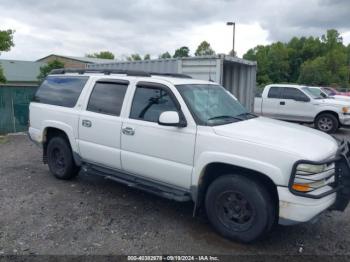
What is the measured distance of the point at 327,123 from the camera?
11453 millimetres

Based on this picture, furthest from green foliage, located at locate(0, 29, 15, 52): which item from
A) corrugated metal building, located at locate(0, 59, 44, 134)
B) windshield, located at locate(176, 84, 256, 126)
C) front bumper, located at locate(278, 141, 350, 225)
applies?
front bumper, located at locate(278, 141, 350, 225)

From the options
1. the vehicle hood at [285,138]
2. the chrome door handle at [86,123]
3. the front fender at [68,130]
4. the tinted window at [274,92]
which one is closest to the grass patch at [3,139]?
the front fender at [68,130]

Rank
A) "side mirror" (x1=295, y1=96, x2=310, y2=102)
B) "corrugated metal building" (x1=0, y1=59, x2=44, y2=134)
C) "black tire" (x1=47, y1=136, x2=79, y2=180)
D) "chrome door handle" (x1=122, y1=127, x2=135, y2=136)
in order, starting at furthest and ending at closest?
"side mirror" (x1=295, y1=96, x2=310, y2=102) → "corrugated metal building" (x1=0, y1=59, x2=44, y2=134) → "black tire" (x1=47, y1=136, x2=79, y2=180) → "chrome door handle" (x1=122, y1=127, x2=135, y2=136)

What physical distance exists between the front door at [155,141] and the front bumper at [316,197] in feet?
3.81

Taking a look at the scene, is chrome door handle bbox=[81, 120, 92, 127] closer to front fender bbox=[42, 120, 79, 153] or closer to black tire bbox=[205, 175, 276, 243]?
front fender bbox=[42, 120, 79, 153]

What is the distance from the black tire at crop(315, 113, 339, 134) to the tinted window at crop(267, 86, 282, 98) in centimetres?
176

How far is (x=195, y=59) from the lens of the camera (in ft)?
28.7

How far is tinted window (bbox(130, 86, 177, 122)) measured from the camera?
4101 mm

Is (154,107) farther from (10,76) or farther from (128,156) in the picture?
(10,76)

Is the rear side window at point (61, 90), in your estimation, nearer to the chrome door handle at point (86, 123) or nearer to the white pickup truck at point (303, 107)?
the chrome door handle at point (86, 123)

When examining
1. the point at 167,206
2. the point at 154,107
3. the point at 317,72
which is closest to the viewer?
the point at 154,107

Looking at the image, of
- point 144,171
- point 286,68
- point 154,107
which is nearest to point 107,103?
point 154,107

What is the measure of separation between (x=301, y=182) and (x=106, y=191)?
324 centimetres

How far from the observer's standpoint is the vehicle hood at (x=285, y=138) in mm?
3174
